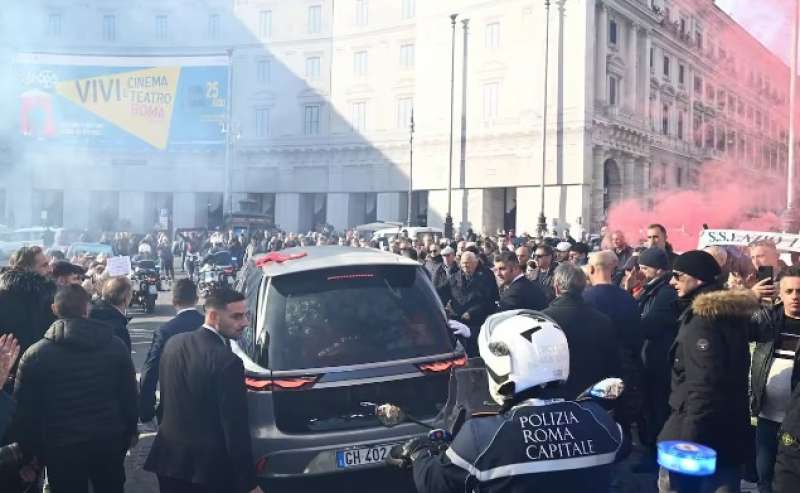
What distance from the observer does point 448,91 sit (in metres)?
39.8

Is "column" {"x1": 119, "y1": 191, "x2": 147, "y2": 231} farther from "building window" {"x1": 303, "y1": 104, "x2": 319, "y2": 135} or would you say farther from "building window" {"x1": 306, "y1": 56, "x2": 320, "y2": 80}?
"building window" {"x1": 306, "y1": 56, "x2": 320, "y2": 80}

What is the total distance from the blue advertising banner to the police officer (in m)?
36.3

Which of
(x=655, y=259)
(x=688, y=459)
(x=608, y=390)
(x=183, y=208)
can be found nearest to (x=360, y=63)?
(x=183, y=208)

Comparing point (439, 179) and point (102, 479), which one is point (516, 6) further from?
point (102, 479)

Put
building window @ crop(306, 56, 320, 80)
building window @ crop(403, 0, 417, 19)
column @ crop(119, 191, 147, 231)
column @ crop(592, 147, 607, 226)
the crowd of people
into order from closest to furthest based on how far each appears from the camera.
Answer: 1. the crowd of people
2. column @ crop(592, 147, 607, 226)
3. building window @ crop(403, 0, 417, 19)
4. building window @ crop(306, 56, 320, 80)
5. column @ crop(119, 191, 147, 231)

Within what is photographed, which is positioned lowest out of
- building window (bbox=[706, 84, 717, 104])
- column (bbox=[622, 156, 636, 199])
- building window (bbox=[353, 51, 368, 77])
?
column (bbox=[622, 156, 636, 199])

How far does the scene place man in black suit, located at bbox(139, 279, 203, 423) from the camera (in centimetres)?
446

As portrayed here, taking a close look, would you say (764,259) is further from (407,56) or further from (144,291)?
(407,56)

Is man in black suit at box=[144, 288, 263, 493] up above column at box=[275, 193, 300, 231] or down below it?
below

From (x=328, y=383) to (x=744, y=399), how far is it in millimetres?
2403

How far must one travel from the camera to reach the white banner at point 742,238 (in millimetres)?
8383

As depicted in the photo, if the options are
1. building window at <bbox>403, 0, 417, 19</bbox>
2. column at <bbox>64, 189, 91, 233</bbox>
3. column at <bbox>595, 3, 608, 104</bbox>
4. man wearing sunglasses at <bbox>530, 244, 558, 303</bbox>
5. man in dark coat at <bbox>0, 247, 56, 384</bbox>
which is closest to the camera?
man in dark coat at <bbox>0, 247, 56, 384</bbox>

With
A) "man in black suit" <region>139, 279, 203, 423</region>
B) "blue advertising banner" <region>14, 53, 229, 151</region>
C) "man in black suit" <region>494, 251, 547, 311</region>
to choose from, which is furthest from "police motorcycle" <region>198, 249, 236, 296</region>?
"blue advertising banner" <region>14, 53, 229, 151</region>

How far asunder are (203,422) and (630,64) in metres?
38.3
